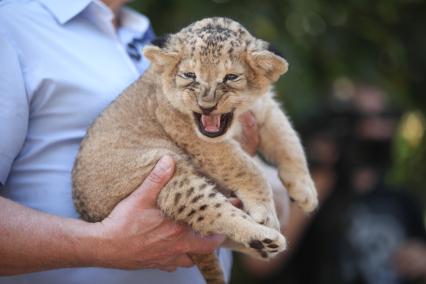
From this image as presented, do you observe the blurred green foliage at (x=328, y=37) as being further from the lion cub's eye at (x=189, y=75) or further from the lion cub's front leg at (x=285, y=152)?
the lion cub's eye at (x=189, y=75)

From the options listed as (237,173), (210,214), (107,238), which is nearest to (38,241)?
(107,238)

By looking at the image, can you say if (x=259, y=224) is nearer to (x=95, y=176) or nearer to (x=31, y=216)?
(x=95, y=176)

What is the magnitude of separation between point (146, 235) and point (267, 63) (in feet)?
3.85

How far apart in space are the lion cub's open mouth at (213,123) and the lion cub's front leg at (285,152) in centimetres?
64

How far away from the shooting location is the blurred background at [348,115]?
6398mm

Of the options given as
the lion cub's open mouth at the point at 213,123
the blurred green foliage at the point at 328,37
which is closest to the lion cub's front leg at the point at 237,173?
the lion cub's open mouth at the point at 213,123

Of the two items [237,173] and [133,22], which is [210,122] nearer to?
[237,173]

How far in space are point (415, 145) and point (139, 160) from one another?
590cm

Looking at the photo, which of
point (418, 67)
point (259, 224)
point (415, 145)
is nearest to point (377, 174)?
point (418, 67)

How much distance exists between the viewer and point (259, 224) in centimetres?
385

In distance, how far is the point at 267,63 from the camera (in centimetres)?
398

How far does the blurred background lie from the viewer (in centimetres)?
640

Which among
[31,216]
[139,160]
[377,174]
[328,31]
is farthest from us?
[377,174]

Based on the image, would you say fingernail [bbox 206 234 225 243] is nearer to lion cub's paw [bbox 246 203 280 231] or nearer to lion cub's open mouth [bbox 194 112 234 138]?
lion cub's paw [bbox 246 203 280 231]
